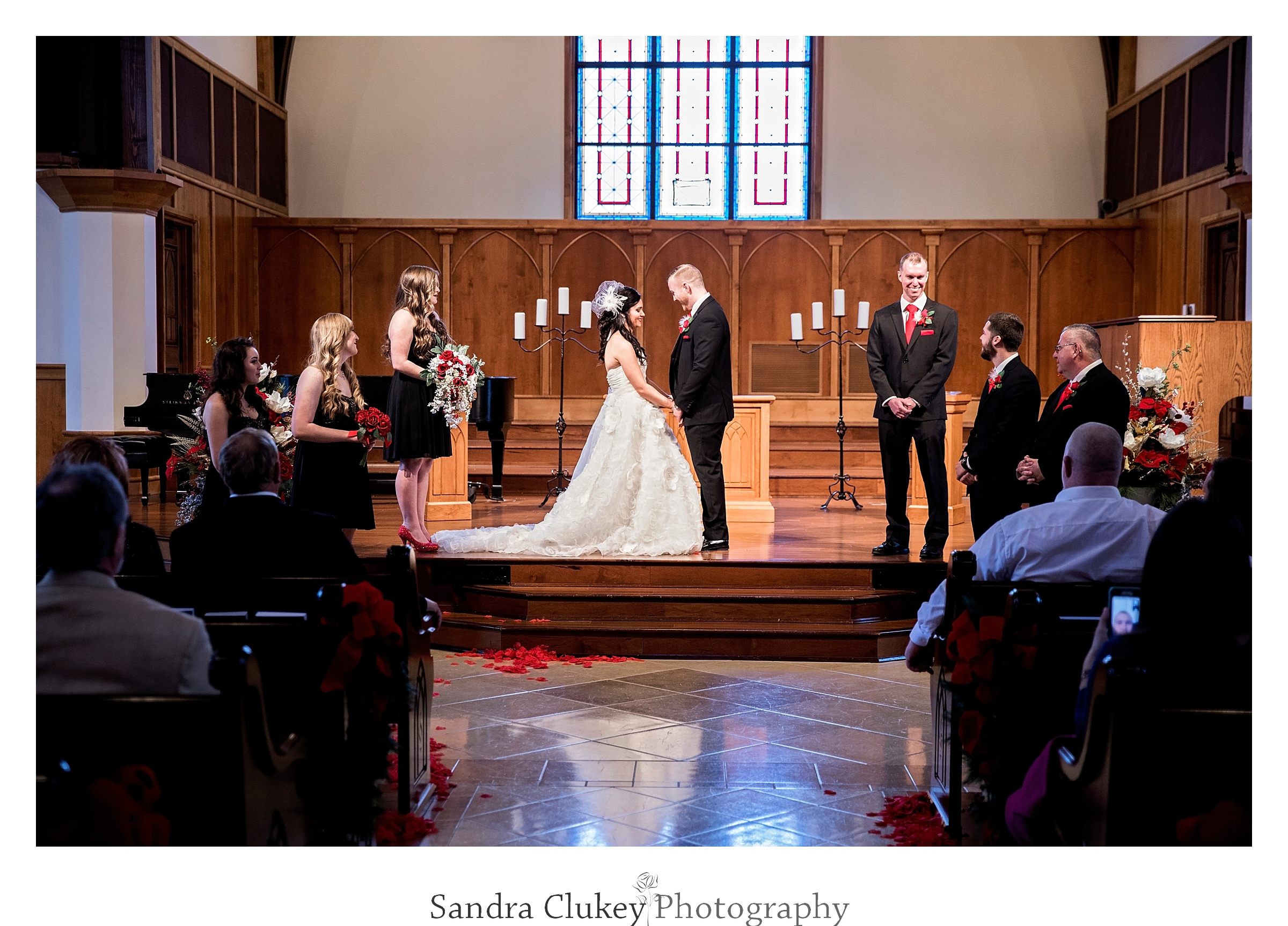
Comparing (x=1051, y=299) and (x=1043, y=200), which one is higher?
(x=1043, y=200)

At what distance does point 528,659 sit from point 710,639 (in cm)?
87

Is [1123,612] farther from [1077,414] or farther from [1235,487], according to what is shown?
[1077,414]

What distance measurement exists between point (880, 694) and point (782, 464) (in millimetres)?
6622

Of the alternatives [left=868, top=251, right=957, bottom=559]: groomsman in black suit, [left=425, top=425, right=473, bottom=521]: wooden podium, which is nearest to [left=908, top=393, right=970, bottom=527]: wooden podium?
[left=868, top=251, right=957, bottom=559]: groomsman in black suit

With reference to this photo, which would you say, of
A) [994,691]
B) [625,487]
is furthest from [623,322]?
[994,691]

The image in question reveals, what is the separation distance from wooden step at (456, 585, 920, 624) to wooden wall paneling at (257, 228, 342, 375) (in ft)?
25.3

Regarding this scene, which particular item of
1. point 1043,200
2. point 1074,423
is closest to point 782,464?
point 1043,200

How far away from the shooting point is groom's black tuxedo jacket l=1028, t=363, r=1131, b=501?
4.89 m

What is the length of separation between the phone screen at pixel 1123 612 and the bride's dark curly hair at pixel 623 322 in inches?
148

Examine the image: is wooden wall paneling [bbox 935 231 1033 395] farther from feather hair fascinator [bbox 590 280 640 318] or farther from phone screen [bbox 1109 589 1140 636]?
phone screen [bbox 1109 589 1140 636]

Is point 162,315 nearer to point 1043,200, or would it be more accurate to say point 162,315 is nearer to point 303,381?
point 303,381

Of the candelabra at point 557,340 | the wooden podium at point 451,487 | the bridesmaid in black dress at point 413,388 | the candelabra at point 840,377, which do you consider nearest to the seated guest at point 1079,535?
the bridesmaid in black dress at point 413,388

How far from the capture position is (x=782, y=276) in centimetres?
1287

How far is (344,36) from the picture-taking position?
42.3 feet
